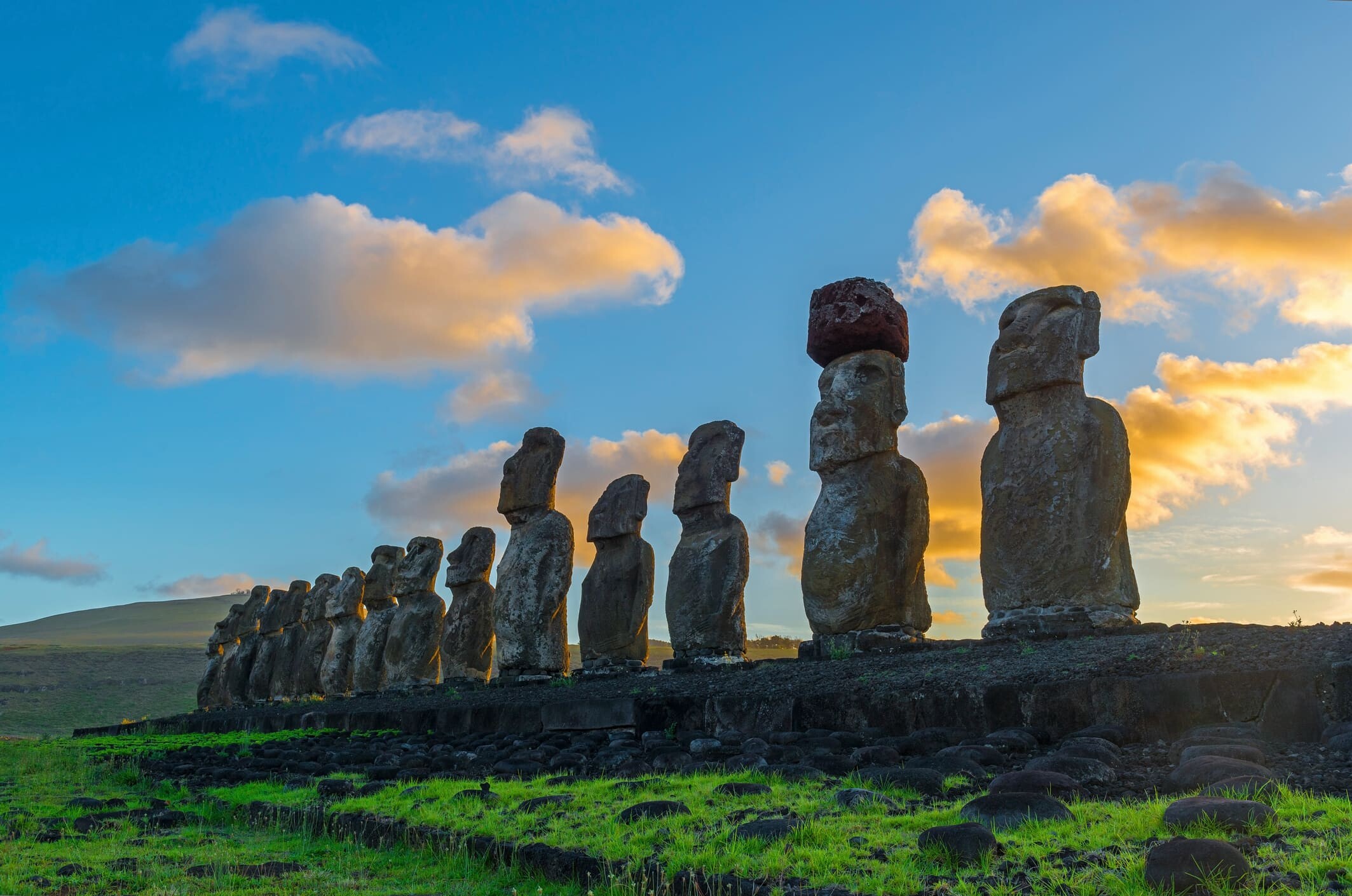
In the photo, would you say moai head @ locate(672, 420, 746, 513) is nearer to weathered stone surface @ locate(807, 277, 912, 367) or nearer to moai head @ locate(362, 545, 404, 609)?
weathered stone surface @ locate(807, 277, 912, 367)

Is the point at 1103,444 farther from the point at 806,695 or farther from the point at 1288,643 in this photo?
the point at 806,695

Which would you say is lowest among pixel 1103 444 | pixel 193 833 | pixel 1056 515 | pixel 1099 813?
pixel 193 833

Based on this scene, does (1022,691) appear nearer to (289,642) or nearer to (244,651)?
(289,642)

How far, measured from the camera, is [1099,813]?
383cm

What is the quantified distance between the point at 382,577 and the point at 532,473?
7.04 metres

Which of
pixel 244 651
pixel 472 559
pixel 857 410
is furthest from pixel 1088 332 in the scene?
pixel 244 651

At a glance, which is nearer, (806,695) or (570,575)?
(806,695)

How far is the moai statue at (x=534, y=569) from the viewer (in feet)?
53.7

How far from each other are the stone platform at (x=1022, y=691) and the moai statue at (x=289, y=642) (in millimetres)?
17475

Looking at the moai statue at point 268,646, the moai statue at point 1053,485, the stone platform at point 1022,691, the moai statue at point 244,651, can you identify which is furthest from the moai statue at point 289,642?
the moai statue at point 1053,485

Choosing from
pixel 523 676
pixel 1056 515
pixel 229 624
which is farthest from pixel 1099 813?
pixel 229 624

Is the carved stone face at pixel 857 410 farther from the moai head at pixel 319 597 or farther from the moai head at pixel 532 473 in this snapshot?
the moai head at pixel 319 597

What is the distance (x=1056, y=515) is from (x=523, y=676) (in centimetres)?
916

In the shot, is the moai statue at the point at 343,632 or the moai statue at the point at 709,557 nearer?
the moai statue at the point at 709,557
